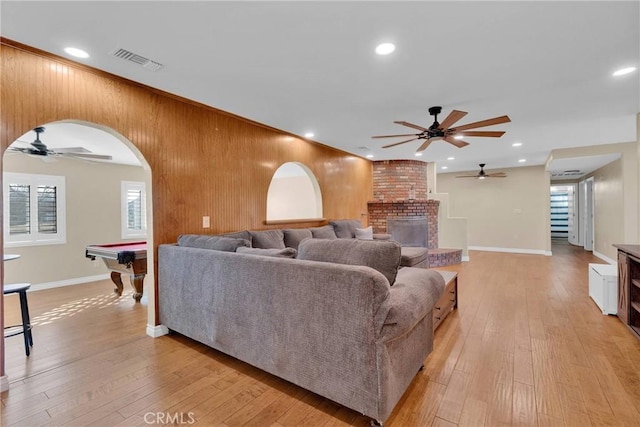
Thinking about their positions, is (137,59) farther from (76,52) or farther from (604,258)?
(604,258)

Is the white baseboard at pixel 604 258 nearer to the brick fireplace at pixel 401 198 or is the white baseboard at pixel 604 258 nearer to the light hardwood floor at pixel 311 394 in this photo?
the brick fireplace at pixel 401 198

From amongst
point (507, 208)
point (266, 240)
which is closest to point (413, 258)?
point (266, 240)

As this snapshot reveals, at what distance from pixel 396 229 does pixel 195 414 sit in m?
5.62

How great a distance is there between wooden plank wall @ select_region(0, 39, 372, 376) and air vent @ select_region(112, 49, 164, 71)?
1.42 feet

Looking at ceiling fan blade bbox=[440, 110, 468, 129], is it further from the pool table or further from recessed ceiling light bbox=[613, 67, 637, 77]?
the pool table

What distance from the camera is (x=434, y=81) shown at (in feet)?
8.95

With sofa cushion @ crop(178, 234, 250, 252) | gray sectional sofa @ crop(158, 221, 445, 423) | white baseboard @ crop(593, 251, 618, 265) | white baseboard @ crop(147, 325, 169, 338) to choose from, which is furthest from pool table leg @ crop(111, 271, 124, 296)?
white baseboard @ crop(593, 251, 618, 265)

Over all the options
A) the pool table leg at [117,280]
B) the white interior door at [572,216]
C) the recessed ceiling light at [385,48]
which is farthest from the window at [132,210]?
the white interior door at [572,216]

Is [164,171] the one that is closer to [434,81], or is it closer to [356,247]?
[356,247]

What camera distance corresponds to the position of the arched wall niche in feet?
24.2

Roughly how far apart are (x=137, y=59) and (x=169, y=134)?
83 cm

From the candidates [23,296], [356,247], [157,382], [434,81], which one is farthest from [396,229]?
[23,296]


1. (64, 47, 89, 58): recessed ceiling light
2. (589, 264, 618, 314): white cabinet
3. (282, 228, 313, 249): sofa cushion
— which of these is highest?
(64, 47, 89, 58): recessed ceiling light

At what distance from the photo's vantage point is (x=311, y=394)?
1.92 meters
